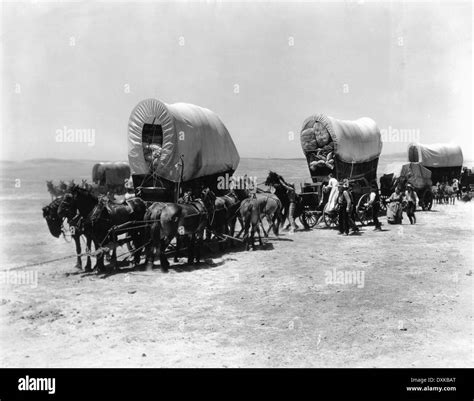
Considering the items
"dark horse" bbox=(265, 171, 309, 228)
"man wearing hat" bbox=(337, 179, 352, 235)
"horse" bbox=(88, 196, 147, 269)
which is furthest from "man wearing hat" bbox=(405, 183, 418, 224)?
"horse" bbox=(88, 196, 147, 269)

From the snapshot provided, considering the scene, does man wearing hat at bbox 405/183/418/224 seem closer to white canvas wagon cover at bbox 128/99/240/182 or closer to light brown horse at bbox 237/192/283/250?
light brown horse at bbox 237/192/283/250

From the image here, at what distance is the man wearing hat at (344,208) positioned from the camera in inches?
577

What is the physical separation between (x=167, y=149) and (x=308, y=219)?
747 cm

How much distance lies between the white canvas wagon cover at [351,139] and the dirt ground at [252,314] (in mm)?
6021

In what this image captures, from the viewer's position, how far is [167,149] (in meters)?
11.6

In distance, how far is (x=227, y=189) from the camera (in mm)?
14102

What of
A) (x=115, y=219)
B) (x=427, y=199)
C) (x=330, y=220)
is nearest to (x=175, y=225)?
(x=115, y=219)

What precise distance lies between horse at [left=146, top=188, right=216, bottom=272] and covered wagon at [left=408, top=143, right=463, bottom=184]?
65.9ft

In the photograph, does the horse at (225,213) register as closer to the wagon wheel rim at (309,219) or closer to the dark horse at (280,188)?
the dark horse at (280,188)

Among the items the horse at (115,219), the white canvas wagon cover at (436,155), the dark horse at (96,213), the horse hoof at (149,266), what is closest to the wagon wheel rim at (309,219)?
the horse at (115,219)

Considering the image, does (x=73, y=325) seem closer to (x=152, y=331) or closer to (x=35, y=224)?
(x=152, y=331)

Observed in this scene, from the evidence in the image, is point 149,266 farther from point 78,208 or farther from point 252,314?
point 252,314

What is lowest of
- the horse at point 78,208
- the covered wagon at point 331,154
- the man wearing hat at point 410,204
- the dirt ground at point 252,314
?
the dirt ground at point 252,314
